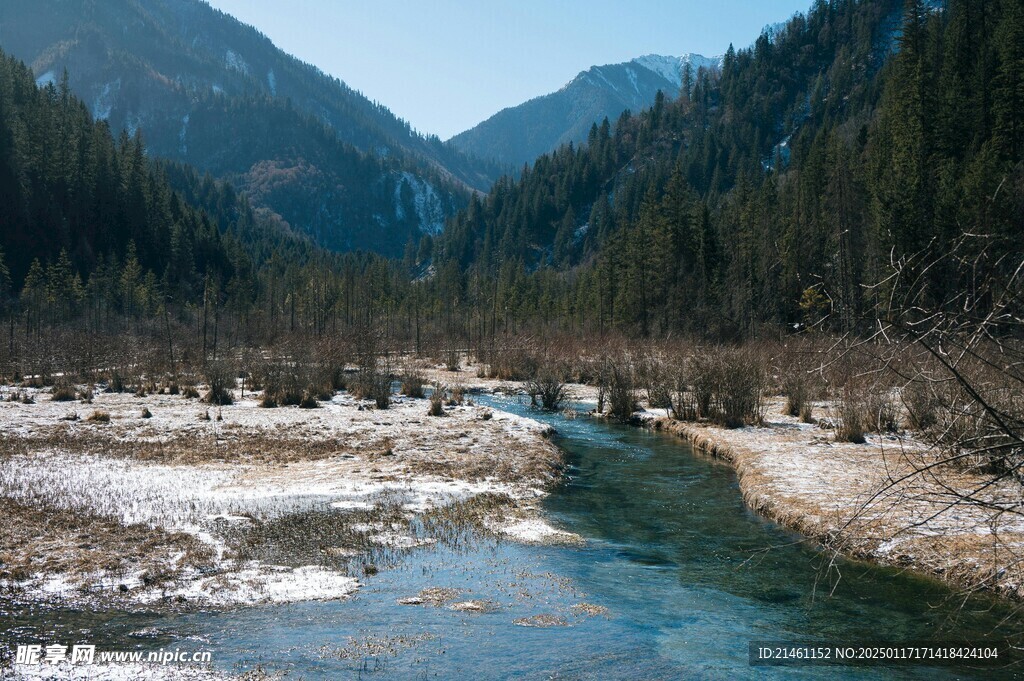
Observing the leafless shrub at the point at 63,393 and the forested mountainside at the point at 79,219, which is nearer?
the leafless shrub at the point at 63,393

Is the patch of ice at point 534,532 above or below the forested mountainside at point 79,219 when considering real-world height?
below

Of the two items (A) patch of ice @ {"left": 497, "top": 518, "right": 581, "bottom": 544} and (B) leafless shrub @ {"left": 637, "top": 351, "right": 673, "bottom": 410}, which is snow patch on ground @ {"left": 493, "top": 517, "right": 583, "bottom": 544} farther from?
(B) leafless shrub @ {"left": 637, "top": 351, "right": 673, "bottom": 410}

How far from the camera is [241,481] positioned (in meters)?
14.2

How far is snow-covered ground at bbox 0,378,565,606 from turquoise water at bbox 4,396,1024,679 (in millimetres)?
748

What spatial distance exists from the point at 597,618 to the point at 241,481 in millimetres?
9126

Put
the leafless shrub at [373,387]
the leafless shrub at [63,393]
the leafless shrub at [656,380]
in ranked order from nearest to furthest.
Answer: the leafless shrub at [656,380] < the leafless shrub at [373,387] < the leafless shrub at [63,393]

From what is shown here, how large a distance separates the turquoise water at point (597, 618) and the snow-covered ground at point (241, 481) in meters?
0.75

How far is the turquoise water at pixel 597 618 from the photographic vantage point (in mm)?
6848

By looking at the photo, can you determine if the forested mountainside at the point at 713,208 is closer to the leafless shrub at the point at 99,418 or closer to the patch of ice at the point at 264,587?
the patch of ice at the point at 264,587

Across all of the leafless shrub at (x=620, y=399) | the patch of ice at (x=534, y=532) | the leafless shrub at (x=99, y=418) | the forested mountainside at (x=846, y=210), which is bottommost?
the patch of ice at (x=534, y=532)

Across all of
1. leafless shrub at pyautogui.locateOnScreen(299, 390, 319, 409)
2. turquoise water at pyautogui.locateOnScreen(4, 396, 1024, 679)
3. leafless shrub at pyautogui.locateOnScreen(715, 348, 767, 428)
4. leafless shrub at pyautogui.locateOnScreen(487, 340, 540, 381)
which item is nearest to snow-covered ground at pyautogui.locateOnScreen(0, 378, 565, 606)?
turquoise water at pyautogui.locateOnScreen(4, 396, 1024, 679)

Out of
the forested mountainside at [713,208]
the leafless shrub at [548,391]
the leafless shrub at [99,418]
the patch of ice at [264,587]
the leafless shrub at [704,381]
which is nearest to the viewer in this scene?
the patch of ice at [264,587]

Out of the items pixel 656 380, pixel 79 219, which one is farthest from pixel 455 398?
pixel 79 219

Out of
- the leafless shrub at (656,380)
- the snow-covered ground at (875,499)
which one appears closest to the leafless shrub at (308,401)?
the leafless shrub at (656,380)
